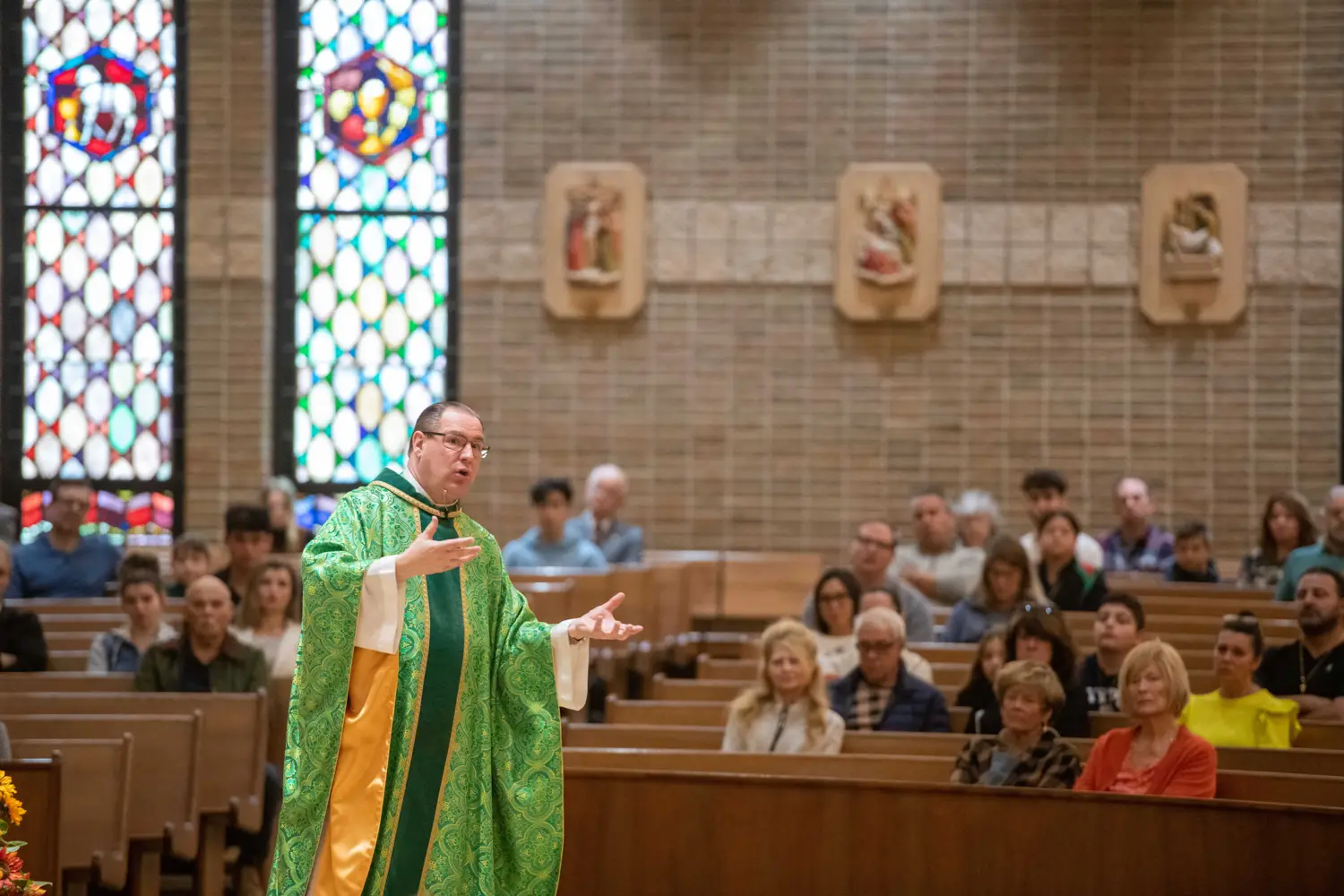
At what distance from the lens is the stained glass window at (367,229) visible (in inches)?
455

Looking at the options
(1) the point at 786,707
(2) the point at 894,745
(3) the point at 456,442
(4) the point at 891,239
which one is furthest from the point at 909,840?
(4) the point at 891,239

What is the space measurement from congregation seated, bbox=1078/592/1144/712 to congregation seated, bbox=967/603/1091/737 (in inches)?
13.4

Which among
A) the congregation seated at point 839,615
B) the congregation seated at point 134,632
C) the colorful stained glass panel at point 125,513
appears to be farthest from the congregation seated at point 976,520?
the colorful stained glass panel at point 125,513

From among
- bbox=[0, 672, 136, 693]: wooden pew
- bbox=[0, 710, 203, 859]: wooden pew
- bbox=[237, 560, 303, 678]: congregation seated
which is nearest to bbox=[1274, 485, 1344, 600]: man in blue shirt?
bbox=[237, 560, 303, 678]: congregation seated

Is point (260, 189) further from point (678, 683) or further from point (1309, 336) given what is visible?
point (1309, 336)

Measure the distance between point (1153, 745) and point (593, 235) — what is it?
6456mm

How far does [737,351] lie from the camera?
1125 centimetres

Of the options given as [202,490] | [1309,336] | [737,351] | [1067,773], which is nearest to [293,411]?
[202,490]

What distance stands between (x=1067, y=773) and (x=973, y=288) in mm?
5956

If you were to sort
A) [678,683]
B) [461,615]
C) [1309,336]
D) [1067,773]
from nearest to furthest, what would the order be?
[461,615] → [1067,773] → [678,683] → [1309,336]

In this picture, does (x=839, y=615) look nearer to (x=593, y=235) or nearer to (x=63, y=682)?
(x=63, y=682)

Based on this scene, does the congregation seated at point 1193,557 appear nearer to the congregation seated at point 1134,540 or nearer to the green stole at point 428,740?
the congregation seated at point 1134,540

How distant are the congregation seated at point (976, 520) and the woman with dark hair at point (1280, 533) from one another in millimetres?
1344

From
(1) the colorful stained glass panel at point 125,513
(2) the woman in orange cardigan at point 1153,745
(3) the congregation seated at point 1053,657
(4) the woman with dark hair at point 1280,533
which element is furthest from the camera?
(1) the colorful stained glass panel at point 125,513
